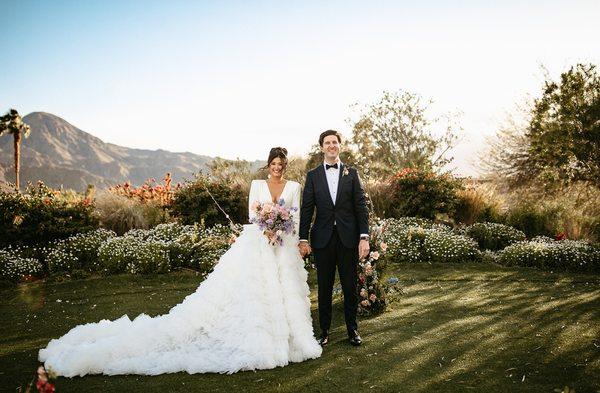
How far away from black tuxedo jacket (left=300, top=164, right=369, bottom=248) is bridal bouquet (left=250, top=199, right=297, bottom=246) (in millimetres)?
162

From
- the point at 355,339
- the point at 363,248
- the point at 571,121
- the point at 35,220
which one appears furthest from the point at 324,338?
the point at 35,220

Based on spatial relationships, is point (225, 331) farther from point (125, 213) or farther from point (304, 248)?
point (125, 213)

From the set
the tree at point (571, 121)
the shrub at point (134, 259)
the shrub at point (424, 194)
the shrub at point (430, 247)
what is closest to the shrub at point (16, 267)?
the shrub at point (134, 259)

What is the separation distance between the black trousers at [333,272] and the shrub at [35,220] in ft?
25.2

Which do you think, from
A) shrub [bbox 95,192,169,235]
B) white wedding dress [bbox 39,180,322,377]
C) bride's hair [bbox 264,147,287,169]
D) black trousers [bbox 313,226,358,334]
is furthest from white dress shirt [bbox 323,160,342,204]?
shrub [bbox 95,192,169,235]

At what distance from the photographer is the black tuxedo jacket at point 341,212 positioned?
4.10m

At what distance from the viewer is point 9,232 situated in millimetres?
8945

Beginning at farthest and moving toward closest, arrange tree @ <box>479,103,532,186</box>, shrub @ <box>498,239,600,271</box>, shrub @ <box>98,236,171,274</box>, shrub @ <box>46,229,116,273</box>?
tree @ <box>479,103,532,186</box> < shrub @ <box>46,229,116,273</box> < shrub @ <box>98,236,171,274</box> < shrub @ <box>498,239,600,271</box>

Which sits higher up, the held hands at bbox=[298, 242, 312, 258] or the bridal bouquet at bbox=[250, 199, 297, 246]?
the bridal bouquet at bbox=[250, 199, 297, 246]

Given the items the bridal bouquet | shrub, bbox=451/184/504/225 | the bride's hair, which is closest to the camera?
the bridal bouquet

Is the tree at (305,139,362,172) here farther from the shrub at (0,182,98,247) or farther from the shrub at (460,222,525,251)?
the shrub at (0,182,98,247)

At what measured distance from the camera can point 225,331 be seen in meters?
3.88

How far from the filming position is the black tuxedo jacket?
4102mm

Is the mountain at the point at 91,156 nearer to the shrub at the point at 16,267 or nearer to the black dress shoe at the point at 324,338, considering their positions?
the shrub at the point at 16,267
